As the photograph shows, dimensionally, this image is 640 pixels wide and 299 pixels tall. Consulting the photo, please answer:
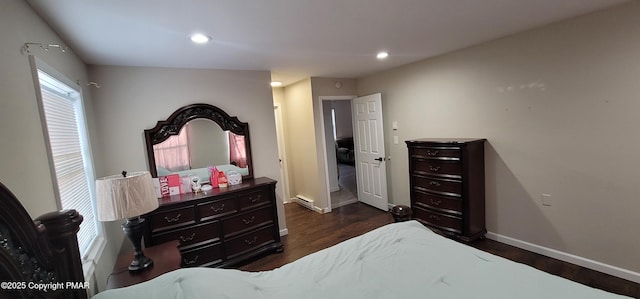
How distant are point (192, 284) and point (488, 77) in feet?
11.2

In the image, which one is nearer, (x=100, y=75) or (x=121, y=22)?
(x=121, y=22)

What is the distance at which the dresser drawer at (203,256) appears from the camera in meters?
2.77

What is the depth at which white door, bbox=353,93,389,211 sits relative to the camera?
439 centimetres

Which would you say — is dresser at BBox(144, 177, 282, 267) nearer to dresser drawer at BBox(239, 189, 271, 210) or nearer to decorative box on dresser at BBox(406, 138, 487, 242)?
dresser drawer at BBox(239, 189, 271, 210)

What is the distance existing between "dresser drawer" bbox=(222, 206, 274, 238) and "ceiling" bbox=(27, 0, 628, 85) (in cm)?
172

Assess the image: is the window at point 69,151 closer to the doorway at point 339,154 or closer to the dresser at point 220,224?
the dresser at point 220,224

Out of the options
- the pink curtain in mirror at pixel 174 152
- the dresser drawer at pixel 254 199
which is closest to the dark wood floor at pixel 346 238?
the dresser drawer at pixel 254 199

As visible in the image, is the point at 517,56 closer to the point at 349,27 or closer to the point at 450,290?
the point at 349,27

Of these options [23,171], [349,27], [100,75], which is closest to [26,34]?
[23,171]

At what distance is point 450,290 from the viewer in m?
1.28

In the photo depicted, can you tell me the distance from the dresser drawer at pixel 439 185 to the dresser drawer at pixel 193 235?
2.46 metres

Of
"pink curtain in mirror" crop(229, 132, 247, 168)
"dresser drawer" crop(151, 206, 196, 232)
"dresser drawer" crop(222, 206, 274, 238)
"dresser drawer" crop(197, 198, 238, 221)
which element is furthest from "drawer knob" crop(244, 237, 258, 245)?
"pink curtain in mirror" crop(229, 132, 247, 168)

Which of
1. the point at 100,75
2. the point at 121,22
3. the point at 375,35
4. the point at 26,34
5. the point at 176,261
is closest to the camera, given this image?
the point at 26,34

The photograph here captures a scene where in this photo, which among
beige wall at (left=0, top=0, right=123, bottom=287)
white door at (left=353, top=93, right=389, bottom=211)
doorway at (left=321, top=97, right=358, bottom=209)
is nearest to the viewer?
beige wall at (left=0, top=0, right=123, bottom=287)
